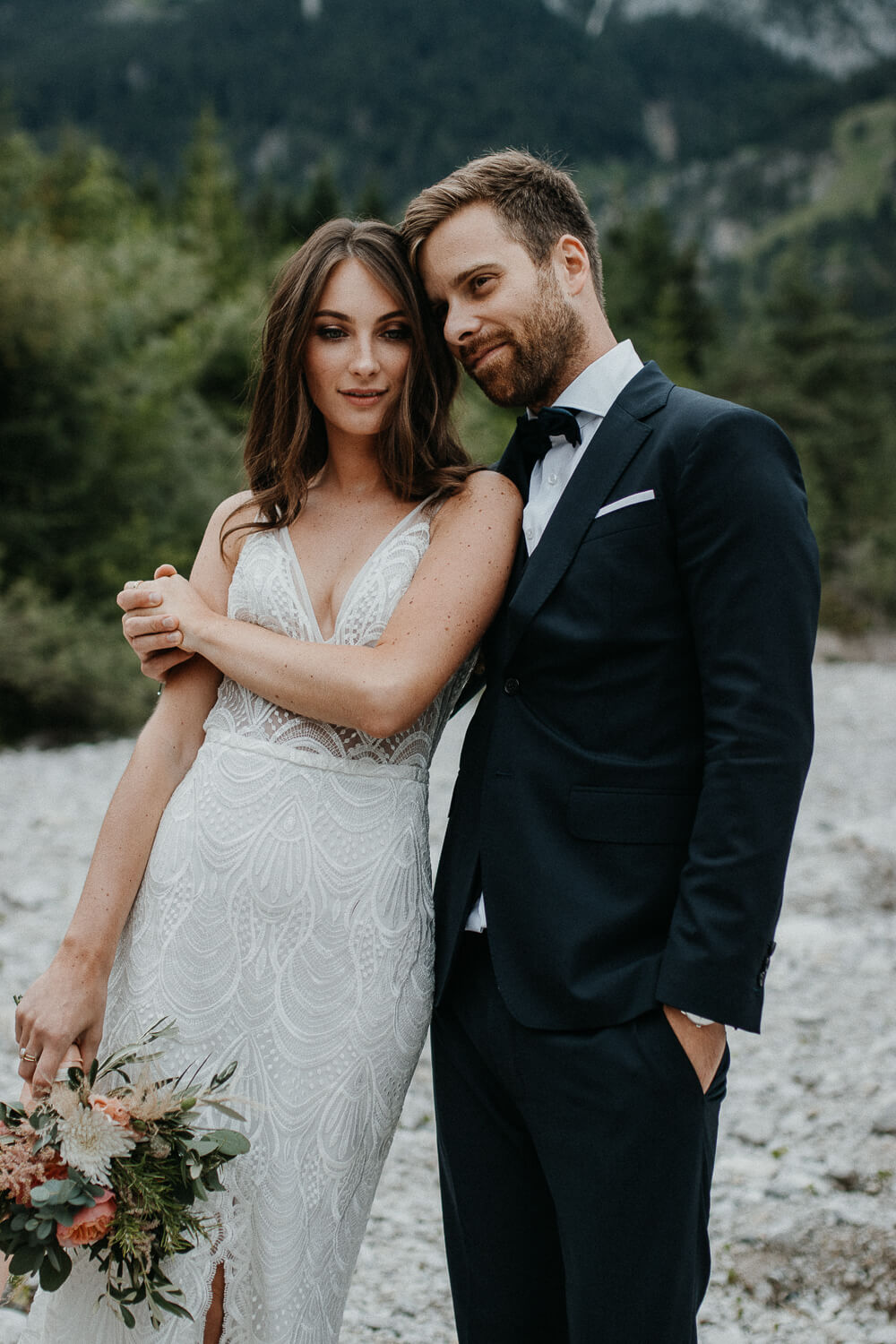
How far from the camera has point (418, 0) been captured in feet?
521

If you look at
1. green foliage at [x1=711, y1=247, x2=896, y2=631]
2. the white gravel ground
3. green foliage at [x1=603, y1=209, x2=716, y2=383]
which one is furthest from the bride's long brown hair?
green foliage at [x1=603, y1=209, x2=716, y2=383]

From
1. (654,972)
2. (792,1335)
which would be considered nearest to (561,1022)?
(654,972)

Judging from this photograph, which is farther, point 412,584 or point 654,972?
point 412,584

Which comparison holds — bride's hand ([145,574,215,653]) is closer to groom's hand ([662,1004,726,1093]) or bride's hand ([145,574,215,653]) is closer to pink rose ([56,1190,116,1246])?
pink rose ([56,1190,116,1246])

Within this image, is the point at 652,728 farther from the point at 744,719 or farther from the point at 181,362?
the point at 181,362

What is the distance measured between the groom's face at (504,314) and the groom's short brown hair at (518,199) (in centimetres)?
2

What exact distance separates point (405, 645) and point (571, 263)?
92cm

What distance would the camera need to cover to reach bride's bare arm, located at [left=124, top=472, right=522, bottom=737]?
7.93 ft

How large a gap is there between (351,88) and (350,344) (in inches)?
5834

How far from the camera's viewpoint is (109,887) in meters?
2.58

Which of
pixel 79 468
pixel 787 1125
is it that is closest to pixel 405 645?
pixel 787 1125

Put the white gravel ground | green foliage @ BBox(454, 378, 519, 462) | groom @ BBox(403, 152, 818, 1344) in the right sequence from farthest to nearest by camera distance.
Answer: green foliage @ BBox(454, 378, 519, 462)
the white gravel ground
groom @ BBox(403, 152, 818, 1344)

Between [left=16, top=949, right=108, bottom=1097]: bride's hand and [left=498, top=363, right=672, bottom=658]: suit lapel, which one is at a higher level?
[left=498, top=363, right=672, bottom=658]: suit lapel

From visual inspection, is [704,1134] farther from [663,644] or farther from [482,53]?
[482,53]
